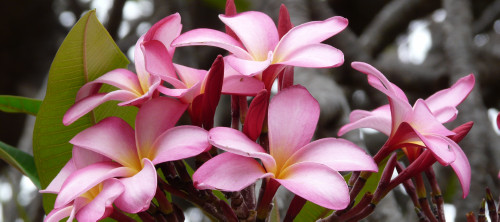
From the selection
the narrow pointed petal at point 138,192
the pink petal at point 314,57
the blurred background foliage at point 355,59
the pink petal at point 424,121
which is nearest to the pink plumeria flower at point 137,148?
the narrow pointed petal at point 138,192

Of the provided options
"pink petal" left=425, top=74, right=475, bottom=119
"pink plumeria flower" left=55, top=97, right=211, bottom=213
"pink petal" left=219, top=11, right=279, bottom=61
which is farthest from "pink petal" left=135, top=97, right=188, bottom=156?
"pink petal" left=425, top=74, right=475, bottom=119

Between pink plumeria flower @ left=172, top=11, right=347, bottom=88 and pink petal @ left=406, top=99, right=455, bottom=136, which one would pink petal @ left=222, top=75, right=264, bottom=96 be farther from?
pink petal @ left=406, top=99, right=455, bottom=136

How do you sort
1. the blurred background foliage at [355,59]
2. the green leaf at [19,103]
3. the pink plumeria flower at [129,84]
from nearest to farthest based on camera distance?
the pink plumeria flower at [129,84] < the green leaf at [19,103] < the blurred background foliage at [355,59]

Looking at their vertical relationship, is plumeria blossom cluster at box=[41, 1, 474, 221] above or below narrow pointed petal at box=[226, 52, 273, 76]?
below

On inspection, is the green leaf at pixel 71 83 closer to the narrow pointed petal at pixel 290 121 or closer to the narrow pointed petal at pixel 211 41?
the narrow pointed petal at pixel 211 41

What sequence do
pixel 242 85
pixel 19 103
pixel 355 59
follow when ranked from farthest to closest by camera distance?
pixel 355 59
pixel 19 103
pixel 242 85

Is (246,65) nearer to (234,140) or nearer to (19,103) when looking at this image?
(234,140)

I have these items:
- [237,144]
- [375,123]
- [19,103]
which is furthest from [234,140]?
[19,103]

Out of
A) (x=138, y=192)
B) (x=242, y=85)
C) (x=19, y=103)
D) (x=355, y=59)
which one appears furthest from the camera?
(x=355, y=59)
